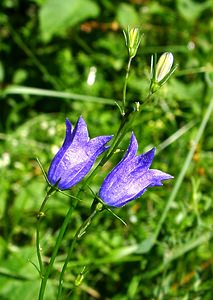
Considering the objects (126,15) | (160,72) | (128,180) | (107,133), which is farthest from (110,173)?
(126,15)

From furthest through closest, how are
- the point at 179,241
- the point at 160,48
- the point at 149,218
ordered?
the point at 160,48
the point at 149,218
the point at 179,241

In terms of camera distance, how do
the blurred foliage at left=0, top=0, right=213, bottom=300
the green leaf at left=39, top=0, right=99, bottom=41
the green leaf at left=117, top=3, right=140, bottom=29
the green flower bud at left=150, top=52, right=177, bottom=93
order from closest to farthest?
1. the green flower bud at left=150, top=52, right=177, bottom=93
2. the blurred foliage at left=0, top=0, right=213, bottom=300
3. the green leaf at left=39, top=0, right=99, bottom=41
4. the green leaf at left=117, top=3, right=140, bottom=29

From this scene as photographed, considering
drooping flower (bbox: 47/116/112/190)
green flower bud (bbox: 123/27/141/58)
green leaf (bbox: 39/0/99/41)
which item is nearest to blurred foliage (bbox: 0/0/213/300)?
green leaf (bbox: 39/0/99/41)

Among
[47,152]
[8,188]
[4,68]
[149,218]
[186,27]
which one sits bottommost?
[149,218]

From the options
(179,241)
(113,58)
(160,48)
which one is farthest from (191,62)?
(179,241)

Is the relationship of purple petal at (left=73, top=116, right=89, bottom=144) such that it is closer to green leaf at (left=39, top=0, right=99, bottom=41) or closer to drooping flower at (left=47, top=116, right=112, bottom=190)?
drooping flower at (left=47, top=116, right=112, bottom=190)

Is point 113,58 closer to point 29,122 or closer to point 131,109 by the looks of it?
point 29,122
